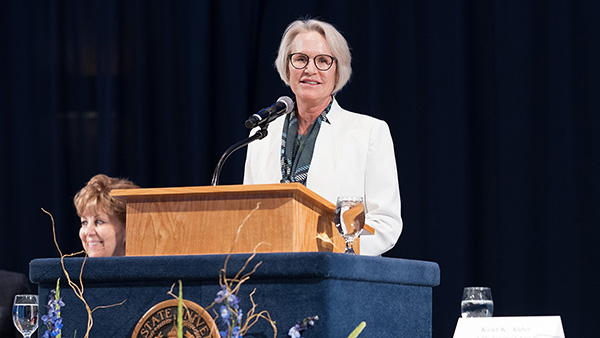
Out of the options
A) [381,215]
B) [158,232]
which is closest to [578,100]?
[381,215]

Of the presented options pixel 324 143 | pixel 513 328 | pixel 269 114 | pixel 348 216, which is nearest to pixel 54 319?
pixel 348 216

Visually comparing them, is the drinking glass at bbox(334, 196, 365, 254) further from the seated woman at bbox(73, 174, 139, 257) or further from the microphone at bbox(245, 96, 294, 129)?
the seated woman at bbox(73, 174, 139, 257)

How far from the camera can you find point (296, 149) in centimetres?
246

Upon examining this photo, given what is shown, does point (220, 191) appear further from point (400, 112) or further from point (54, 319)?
point (400, 112)

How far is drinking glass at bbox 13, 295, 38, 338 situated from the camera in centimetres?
250

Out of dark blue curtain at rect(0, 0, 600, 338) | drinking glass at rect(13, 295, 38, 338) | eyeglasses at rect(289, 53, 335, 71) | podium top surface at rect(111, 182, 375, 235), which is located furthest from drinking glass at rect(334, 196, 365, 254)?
dark blue curtain at rect(0, 0, 600, 338)

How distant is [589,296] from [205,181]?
181cm

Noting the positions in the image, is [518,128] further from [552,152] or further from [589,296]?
[589,296]

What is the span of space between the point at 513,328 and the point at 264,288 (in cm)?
60

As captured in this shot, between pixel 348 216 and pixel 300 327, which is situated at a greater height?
pixel 348 216

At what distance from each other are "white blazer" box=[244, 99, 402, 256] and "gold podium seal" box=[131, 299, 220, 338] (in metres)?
0.94

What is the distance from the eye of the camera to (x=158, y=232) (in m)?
1.58

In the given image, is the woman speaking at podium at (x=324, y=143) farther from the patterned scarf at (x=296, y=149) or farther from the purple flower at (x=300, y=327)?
the purple flower at (x=300, y=327)

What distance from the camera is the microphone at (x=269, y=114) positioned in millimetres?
1871
